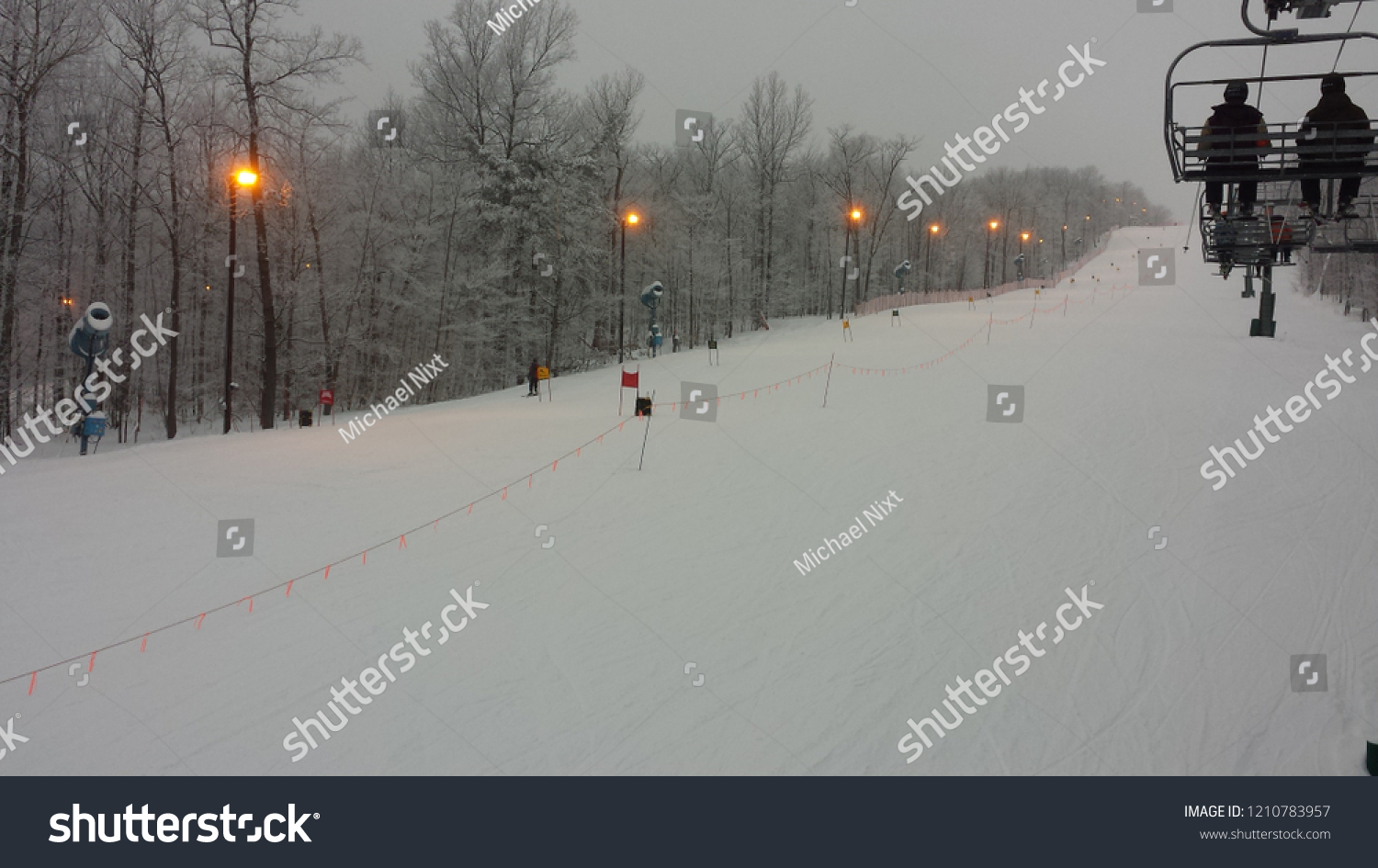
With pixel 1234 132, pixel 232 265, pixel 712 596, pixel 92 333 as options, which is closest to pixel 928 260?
pixel 232 265

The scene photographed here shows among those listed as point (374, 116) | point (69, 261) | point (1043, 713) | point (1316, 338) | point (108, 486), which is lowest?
point (1043, 713)

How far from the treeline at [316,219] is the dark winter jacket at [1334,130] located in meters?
20.7

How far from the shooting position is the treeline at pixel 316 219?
2200 cm

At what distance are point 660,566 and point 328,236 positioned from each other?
1276 inches

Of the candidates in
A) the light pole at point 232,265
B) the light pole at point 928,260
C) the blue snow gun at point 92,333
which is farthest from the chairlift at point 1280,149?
the light pole at point 928,260

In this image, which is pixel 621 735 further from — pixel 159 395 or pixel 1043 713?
pixel 159 395

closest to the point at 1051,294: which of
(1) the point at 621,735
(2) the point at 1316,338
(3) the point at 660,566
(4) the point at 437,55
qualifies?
(2) the point at 1316,338

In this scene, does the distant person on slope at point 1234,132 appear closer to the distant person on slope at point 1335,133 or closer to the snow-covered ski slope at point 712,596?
the distant person on slope at point 1335,133

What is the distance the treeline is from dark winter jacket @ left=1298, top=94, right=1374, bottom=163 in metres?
20.7

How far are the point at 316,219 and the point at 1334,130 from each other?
37225mm

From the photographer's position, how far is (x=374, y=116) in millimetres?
46438

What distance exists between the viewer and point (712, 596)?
9859 millimetres

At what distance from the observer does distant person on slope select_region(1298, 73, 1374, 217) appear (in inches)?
232

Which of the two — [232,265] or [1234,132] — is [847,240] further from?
[1234,132]
